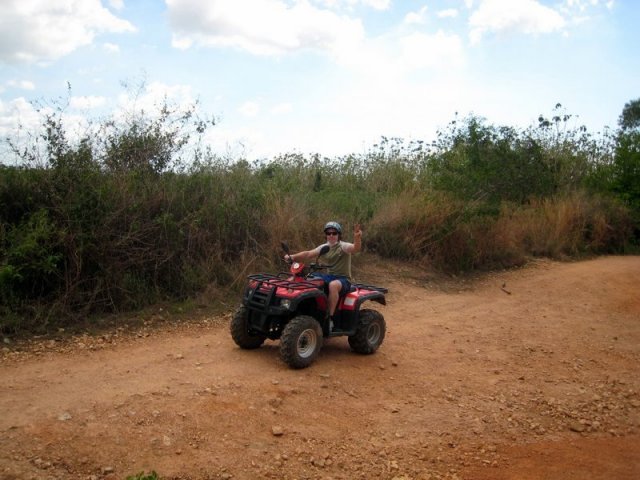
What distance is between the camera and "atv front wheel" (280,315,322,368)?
6465mm

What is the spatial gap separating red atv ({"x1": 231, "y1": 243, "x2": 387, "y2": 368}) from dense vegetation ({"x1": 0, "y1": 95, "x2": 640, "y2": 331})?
2547mm

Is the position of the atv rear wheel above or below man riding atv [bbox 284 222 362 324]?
below

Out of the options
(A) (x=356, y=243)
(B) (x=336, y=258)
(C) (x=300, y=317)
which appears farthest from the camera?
(B) (x=336, y=258)

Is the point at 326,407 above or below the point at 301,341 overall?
below

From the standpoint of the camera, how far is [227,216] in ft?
34.6

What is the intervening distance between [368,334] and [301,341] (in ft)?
A: 3.38

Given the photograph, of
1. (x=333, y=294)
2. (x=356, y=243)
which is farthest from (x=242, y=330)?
(x=356, y=243)

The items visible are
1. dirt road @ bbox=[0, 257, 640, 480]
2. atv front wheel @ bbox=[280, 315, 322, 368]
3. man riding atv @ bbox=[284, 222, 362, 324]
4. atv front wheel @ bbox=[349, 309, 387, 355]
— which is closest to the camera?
dirt road @ bbox=[0, 257, 640, 480]

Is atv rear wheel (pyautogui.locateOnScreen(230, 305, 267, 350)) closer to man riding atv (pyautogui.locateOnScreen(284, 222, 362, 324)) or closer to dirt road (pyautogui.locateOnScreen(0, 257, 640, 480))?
dirt road (pyautogui.locateOnScreen(0, 257, 640, 480))

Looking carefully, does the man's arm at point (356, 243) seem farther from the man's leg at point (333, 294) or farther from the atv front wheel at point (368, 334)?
the atv front wheel at point (368, 334)

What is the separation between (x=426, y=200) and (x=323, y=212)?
287cm

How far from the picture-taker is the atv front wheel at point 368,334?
7.27m

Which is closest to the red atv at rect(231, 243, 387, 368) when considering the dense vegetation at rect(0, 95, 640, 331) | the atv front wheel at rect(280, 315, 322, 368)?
the atv front wheel at rect(280, 315, 322, 368)

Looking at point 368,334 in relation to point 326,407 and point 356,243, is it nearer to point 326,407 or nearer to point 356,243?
point 356,243
